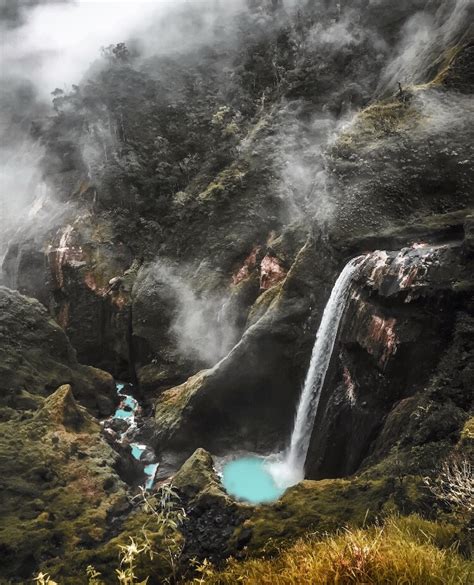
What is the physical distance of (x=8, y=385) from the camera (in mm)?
19188

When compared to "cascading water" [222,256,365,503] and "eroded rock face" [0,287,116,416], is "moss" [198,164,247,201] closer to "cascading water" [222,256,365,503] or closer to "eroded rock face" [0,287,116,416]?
"eroded rock face" [0,287,116,416]

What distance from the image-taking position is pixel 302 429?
1723 cm

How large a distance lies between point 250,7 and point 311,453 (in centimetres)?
4112

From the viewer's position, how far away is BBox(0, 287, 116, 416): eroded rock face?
2022 centimetres

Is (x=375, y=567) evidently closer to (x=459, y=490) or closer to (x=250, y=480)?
(x=459, y=490)

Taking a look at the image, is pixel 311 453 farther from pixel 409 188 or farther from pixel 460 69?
pixel 460 69

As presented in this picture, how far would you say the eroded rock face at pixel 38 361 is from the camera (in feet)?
66.3

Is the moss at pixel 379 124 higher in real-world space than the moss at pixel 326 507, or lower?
higher

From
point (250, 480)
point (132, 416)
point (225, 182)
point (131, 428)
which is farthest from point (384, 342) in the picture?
point (225, 182)

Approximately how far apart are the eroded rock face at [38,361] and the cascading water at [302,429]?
834cm

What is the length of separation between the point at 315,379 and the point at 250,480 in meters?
3.90

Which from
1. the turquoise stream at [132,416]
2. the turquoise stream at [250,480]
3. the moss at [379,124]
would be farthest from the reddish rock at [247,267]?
the turquoise stream at [250,480]

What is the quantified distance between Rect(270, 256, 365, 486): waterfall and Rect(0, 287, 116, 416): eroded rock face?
9.65 m

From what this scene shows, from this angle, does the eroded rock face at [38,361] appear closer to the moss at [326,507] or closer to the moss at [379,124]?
the moss at [326,507]
